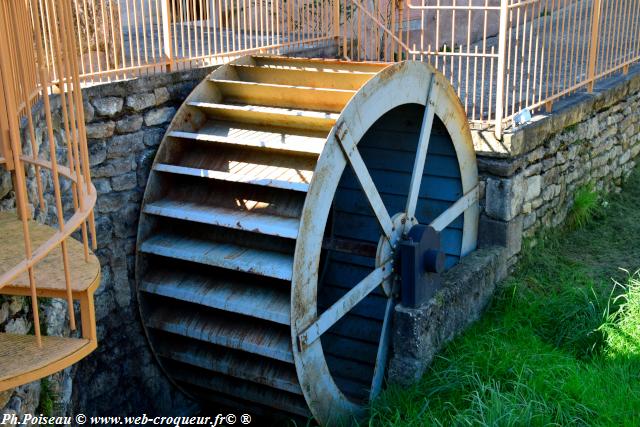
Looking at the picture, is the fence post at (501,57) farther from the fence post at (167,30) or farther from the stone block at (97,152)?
the stone block at (97,152)

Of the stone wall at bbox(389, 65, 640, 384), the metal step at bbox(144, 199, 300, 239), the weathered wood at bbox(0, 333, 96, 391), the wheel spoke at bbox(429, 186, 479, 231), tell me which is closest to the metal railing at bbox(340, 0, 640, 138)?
the stone wall at bbox(389, 65, 640, 384)

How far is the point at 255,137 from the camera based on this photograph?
479cm

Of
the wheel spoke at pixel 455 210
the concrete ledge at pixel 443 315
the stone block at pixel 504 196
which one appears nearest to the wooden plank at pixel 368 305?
the concrete ledge at pixel 443 315

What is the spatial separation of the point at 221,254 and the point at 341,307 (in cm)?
81

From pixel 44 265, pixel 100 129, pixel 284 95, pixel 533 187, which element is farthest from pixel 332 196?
pixel 533 187

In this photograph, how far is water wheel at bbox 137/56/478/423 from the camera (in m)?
4.44

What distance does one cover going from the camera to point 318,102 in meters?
4.82

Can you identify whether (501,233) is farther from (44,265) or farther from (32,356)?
(32,356)

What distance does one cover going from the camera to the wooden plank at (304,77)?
195 inches

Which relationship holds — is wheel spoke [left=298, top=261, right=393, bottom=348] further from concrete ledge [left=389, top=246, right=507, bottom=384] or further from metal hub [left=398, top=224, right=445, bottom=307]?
concrete ledge [left=389, top=246, right=507, bottom=384]

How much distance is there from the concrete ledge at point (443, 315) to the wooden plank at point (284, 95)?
1.42 metres

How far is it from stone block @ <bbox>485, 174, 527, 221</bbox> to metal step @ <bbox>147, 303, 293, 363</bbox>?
2212 mm

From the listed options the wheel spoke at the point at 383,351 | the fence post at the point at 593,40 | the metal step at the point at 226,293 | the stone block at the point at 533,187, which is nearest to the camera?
the metal step at the point at 226,293

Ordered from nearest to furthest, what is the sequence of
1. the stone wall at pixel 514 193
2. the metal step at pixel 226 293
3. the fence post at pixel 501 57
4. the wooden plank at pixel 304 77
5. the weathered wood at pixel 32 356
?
1. the weathered wood at pixel 32 356
2. the metal step at pixel 226 293
3. the wooden plank at pixel 304 77
4. the stone wall at pixel 514 193
5. the fence post at pixel 501 57
